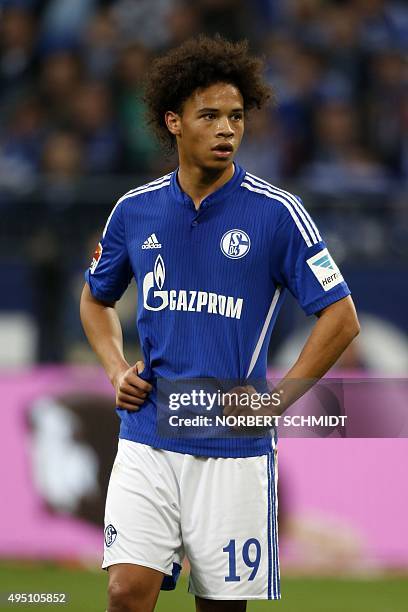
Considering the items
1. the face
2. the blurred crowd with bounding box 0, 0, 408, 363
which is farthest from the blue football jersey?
the blurred crowd with bounding box 0, 0, 408, 363

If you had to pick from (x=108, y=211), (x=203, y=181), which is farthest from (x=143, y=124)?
(x=203, y=181)

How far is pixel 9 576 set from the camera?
8.13m

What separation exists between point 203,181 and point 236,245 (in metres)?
0.29

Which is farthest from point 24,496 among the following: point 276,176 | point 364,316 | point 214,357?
point 214,357

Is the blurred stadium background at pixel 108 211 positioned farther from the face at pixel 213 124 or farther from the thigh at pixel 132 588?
the thigh at pixel 132 588

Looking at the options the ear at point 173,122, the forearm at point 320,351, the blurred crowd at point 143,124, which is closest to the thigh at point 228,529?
the forearm at point 320,351

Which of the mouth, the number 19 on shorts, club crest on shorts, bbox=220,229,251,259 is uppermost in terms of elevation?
the mouth

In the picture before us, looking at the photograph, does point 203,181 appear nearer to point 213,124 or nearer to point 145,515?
point 213,124

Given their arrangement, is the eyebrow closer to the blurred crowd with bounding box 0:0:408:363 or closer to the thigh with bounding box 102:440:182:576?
the thigh with bounding box 102:440:182:576

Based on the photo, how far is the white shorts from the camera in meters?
4.42

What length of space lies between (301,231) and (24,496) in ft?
16.1

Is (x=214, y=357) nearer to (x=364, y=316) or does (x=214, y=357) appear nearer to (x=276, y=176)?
(x=364, y=316)

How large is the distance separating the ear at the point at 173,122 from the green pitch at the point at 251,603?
3280 millimetres

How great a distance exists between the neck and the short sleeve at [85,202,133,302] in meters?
0.31
